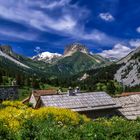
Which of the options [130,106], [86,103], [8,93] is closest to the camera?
[86,103]

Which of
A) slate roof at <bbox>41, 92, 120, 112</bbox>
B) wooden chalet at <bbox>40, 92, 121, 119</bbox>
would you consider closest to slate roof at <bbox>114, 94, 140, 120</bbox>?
wooden chalet at <bbox>40, 92, 121, 119</bbox>

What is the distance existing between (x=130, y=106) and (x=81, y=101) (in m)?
8.59

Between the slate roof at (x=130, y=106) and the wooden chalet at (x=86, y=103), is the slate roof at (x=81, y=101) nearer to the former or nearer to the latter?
the wooden chalet at (x=86, y=103)

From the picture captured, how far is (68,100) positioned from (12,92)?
32.6 metres

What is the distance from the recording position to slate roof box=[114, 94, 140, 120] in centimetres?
4772

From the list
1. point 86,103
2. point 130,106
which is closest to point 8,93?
point 130,106

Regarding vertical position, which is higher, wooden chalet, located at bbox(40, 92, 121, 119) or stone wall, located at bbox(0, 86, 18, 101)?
stone wall, located at bbox(0, 86, 18, 101)

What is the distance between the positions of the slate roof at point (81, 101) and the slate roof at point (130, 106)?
68.3 inches

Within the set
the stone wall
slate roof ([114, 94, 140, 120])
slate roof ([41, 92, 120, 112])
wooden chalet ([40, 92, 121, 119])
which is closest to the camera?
slate roof ([41, 92, 120, 112])

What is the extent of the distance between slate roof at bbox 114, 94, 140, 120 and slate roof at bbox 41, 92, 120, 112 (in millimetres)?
1736

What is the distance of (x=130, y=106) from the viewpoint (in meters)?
50.8

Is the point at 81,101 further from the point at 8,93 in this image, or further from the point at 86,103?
the point at 8,93

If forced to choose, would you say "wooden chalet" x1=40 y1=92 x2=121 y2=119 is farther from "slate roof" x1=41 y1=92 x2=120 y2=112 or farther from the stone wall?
the stone wall

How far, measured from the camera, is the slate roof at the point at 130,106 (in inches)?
1879
